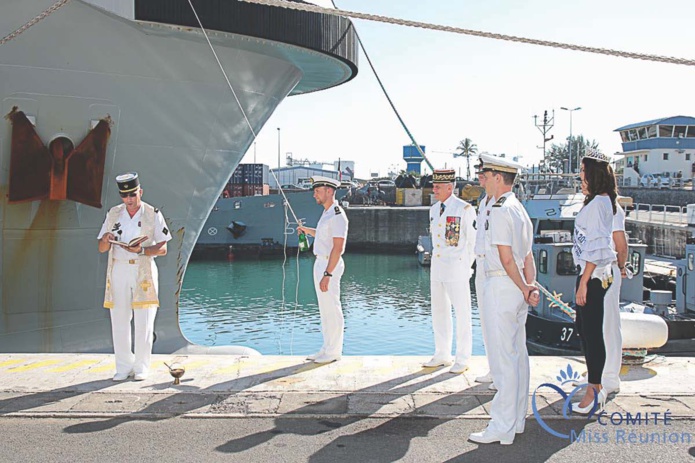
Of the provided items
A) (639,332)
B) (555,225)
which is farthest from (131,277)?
(555,225)

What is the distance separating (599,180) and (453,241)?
1487 millimetres

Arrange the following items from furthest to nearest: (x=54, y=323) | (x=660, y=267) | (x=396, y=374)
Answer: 1. (x=660, y=267)
2. (x=54, y=323)
3. (x=396, y=374)

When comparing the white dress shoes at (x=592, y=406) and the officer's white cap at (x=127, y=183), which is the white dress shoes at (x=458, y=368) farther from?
the officer's white cap at (x=127, y=183)

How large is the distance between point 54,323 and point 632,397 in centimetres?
554

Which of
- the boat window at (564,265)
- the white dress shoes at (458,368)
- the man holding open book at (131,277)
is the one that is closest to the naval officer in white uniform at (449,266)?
the white dress shoes at (458,368)

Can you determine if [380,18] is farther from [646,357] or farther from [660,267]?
[660,267]

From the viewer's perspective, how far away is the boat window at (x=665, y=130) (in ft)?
181

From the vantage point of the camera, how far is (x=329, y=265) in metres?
5.79

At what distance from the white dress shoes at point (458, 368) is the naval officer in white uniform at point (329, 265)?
954 millimetres

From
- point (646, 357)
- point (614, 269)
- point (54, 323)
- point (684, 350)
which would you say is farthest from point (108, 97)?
point (684, 350)

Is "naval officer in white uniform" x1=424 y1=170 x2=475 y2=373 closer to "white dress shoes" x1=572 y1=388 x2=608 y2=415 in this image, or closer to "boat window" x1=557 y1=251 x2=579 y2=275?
"white dress shoes" x1=572 y1=388 x2=608 y2=415

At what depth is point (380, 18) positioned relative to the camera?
4.48 m

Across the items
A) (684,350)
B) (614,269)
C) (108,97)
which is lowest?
(684,350)

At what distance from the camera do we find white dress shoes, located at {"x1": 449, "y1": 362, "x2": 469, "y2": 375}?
5547mm
